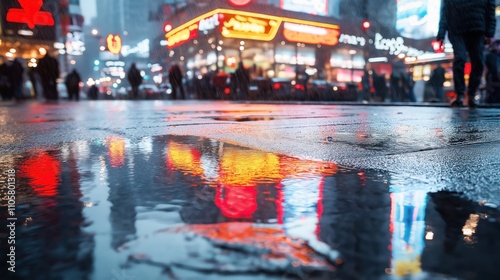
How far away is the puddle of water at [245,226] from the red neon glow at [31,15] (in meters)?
20.7

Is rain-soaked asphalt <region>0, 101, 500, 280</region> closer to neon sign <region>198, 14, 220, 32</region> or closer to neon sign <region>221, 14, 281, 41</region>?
neon sign <region>221, 14, 281, 41</region>

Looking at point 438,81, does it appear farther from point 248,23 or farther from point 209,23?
point 209,23

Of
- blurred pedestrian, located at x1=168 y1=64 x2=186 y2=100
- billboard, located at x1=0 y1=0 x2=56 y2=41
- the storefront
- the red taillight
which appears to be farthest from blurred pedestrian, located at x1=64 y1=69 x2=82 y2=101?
the red taillight

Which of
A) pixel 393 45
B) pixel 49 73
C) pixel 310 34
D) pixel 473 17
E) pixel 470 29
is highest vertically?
pixel 310 34

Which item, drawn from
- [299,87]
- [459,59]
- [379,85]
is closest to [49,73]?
[299,87]

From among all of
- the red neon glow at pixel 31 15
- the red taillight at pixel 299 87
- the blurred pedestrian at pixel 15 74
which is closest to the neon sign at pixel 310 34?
the red taillight at pixel 299 87

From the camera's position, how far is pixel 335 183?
1008mm

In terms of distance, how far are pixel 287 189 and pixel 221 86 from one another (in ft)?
59.9

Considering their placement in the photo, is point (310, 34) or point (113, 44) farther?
point (113, 44)

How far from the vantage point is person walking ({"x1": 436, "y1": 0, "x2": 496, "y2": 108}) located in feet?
17.6

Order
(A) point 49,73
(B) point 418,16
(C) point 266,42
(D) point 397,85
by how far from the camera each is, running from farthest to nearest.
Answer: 1. (C) point 266,42
2. (B) point 418,16
3. (D) point 397,85
4. (A) point 49,73

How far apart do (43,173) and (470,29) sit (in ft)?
18.9

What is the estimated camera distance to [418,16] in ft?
76.9

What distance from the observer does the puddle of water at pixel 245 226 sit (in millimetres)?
503
